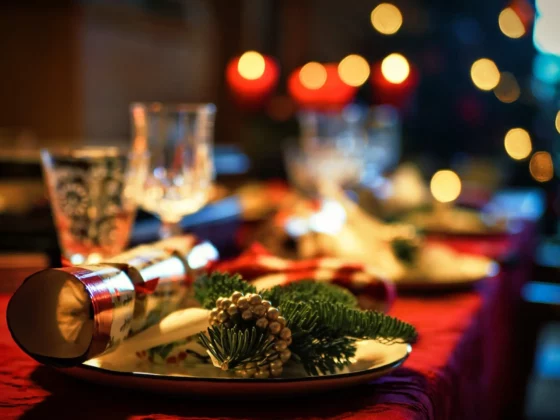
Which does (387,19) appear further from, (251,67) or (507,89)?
(251,67)

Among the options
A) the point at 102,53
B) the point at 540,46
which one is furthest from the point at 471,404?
the point at 540,46

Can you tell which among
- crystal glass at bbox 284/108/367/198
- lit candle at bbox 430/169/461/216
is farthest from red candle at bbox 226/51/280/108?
crystal glass at bbox 284/108/367/198

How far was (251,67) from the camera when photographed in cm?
396

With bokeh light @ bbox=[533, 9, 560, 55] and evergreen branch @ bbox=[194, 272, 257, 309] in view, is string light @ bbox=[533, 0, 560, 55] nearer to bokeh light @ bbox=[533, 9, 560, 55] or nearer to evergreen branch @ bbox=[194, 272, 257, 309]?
bokeh light @ bbox=[533, 9, 560, 55]

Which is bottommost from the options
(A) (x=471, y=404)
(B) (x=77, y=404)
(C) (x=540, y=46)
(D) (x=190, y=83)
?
(A) (x=471, y=404)

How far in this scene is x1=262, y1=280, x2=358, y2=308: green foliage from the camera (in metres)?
0.69

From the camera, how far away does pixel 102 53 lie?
5.34 m

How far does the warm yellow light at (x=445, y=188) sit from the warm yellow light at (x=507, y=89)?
2801 mm

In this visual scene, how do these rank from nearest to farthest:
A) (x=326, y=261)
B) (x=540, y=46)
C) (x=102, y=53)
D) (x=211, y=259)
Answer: (x=211, y=259)
(x=326, y=261)
(x=102, y=53)
(x=540, y=46)

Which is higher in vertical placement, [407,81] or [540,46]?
[540,46]

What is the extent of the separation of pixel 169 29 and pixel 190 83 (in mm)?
581

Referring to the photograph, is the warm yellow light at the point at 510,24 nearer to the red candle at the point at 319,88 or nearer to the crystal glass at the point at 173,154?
the red candle at the point at 319,88

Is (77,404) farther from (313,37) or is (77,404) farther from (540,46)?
(313,37)

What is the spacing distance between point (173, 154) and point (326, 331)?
1.80 feet
